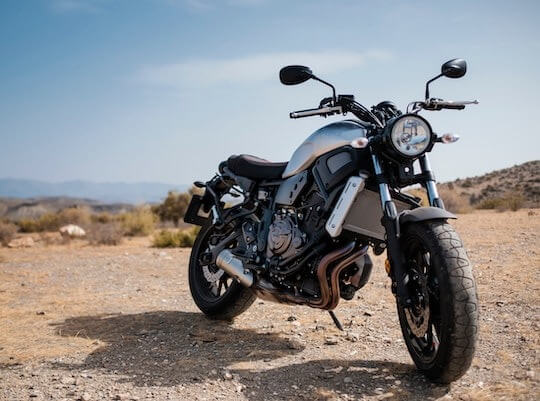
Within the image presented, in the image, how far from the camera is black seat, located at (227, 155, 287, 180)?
16.5ft

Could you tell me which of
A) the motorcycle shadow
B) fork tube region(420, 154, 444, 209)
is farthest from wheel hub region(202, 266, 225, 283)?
fork tube region(420, 154, 444, 209)

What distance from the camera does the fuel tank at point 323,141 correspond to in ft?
13.4

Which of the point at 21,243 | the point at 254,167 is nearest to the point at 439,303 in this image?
the point at 254,167

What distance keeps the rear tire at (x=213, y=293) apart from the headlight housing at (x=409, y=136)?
2.37 metres

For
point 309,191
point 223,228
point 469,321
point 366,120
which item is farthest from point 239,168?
point 469,321

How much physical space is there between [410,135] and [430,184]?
38 centimetres

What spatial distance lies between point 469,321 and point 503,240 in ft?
21.3

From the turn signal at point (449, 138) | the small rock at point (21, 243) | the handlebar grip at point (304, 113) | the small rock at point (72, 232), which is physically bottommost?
the small rock at point (21, 243)

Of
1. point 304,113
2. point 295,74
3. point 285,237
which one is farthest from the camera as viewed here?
point 285,237

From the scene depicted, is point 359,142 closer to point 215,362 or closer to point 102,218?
point 215,362

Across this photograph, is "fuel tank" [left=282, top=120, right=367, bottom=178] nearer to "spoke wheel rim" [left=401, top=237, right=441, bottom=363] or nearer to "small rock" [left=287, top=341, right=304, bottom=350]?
"spoke wheel rim" [left=401, top=237, right=441, bottom=363]

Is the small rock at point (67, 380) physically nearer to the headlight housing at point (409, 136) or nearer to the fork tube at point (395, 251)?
the fork tube at point (395, 251)

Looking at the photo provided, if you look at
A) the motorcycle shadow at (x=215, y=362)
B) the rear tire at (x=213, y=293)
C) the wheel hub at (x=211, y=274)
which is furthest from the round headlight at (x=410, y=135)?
the wheel hub at (x=211, y=274)

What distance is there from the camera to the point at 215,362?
4328 millimetres
